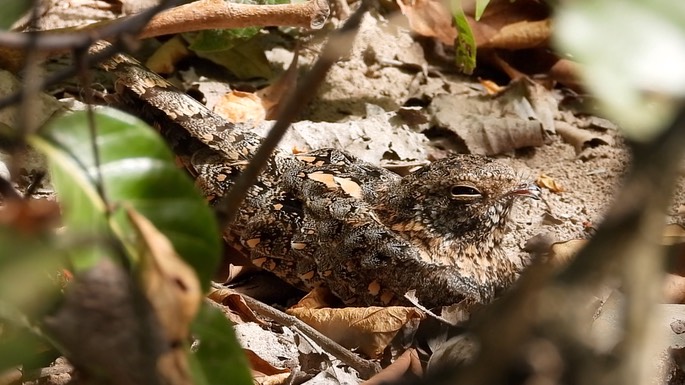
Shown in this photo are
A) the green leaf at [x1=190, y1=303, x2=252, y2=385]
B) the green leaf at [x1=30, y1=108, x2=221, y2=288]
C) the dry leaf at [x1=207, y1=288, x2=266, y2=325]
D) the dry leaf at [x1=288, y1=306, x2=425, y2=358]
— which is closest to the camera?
the green leaf at [x1=30, y1=108, x2=221, y2=288]

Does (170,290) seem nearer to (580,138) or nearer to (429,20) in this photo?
(580,138)

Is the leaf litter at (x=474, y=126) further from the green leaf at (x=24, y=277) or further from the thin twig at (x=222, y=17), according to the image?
the green leaf at (x=24, y=277)

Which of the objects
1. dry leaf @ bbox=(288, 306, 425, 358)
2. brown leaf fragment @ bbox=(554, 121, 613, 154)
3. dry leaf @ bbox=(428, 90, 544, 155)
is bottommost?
brown leaf fragment @ bbox=(554, 121, 613, 154)

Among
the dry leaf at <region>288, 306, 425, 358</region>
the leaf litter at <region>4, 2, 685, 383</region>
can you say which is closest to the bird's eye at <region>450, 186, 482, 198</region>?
the leaf litter at <region>4, 2, 685, 383</region>

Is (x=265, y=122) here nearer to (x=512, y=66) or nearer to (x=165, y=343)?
(x=512, y=66)

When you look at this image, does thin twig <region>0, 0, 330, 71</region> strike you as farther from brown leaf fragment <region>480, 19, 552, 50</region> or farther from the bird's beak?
brown leaf fragment <region>480, 19, 552, 50</region>

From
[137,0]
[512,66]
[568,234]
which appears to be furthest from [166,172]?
[512,66]

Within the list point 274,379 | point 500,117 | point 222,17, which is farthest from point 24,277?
point 500,117
